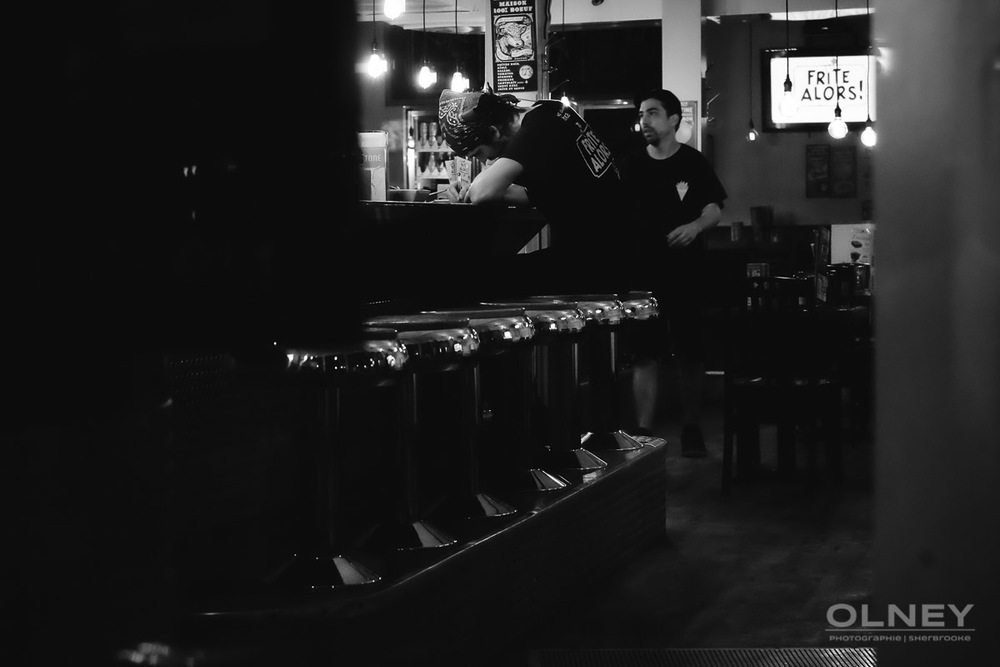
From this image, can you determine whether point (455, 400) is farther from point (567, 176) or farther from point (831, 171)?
point (831, 171)

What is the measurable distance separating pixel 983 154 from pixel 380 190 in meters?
3.32

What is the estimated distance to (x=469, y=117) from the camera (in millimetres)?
A: 3803

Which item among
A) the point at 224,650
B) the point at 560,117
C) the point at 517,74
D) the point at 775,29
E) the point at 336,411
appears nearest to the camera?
the point at 224,650

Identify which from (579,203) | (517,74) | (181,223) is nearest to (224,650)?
(181,223)

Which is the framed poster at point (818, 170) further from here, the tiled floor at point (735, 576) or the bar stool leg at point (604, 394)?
the bar stool leg at point (604, 394)

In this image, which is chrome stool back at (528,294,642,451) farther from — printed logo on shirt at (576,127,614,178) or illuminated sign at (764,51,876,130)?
illuminated sign at (764,51,876,130)

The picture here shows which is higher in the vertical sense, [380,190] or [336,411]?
[380,190]

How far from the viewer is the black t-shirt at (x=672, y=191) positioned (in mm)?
5422

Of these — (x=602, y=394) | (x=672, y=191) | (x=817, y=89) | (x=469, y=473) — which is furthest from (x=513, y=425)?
(x=817, y=89)

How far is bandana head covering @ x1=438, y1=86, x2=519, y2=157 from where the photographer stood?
3789mm

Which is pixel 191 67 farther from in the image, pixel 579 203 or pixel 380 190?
pixel 380 190

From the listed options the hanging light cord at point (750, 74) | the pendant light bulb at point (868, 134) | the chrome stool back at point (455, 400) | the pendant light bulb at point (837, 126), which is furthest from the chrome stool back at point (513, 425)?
the hanging light cord at point (750, 74)

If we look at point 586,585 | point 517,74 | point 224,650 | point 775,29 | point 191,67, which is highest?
point 775,29

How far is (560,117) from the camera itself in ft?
12.4
